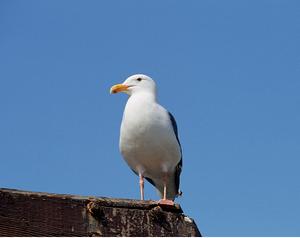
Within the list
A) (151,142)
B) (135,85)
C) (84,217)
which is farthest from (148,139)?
(84,217)

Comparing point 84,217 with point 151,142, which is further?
point 151,142

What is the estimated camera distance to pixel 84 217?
5309 millimetres

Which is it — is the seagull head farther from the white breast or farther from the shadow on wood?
the shadow on wood

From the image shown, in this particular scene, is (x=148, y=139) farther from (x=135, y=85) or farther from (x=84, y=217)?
(x=84, y=217)

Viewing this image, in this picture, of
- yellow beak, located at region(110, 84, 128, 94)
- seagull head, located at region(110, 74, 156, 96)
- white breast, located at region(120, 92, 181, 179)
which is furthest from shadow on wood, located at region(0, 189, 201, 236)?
yellow beak, located at region(110, 84, 128, 94)

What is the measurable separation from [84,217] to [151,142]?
14.6 feet

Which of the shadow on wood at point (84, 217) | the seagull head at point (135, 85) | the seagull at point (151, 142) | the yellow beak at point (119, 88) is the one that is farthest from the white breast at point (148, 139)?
the shadow on wood at point (84, 217)

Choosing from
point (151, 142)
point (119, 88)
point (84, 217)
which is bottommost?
point (84, 217)

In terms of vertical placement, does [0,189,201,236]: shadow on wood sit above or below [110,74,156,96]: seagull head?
below

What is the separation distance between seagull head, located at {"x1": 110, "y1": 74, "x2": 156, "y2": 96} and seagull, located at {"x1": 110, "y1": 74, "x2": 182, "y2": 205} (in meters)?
0.03

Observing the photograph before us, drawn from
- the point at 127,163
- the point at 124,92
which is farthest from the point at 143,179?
the point at 124,92

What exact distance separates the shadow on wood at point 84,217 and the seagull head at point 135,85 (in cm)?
500

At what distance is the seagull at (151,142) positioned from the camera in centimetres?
970

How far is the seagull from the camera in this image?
9695 mm
